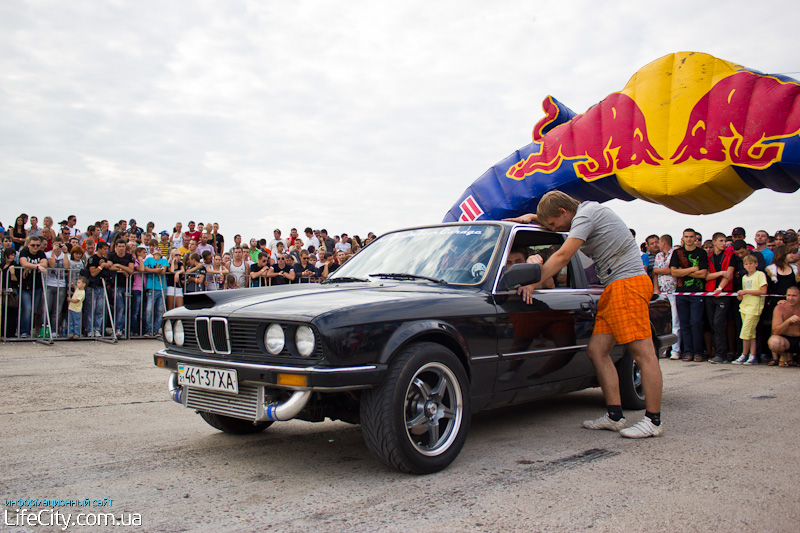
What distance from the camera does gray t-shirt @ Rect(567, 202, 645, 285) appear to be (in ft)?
15.1

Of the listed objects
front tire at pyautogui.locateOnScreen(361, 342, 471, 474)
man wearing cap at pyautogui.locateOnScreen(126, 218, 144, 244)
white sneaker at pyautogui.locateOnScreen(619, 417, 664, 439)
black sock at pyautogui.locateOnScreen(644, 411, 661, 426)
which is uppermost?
man wearing cap at pyautogui.locateOnScreen(126, 218, 144, 244)

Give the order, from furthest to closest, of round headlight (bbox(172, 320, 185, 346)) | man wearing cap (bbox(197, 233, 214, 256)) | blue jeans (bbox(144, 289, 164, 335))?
man wearing cap (bbox(197, 233, 214, 256))
blue jeans (bbox(144, 289, 164, 335))
round headlight (bbox(172, 320, 185, 346))

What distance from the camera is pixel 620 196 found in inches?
459

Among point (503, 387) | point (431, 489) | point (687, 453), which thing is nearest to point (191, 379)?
point (431, 489)

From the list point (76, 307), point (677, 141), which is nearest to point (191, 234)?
point (76, 307)

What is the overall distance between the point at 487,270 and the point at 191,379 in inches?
81.2

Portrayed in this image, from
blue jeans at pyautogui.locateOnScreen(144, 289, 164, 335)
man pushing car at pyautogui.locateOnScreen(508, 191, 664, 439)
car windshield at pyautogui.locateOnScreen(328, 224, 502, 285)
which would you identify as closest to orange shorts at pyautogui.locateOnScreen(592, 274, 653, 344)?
man pushing car at pyautogui.locateOnScreen(508, 191, 664, 439)

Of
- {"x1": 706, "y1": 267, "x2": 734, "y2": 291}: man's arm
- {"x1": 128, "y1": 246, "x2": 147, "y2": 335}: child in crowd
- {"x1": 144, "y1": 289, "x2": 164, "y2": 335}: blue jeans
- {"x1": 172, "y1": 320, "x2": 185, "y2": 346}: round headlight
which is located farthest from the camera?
{"x1": 144, "y1": 289, "x2": 164, "y2": 335}: blue jeans

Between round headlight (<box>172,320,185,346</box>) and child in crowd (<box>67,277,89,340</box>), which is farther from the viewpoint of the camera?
child in crowd (<box>67,277,89,340</box>)

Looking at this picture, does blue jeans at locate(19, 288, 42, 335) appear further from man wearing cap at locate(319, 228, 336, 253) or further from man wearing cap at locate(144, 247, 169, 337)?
man wearing cap at locate(319, 228, 336, 253)

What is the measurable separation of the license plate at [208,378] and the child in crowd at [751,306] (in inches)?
353

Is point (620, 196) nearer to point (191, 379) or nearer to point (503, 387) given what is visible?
point (503, 387)

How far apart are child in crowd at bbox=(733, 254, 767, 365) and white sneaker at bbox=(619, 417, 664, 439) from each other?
20.7 ft

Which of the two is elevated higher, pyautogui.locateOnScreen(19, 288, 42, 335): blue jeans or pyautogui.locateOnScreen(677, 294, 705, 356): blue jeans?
pyautogui.locateOnScreen(19, 288, 42, 335): blue jeans
